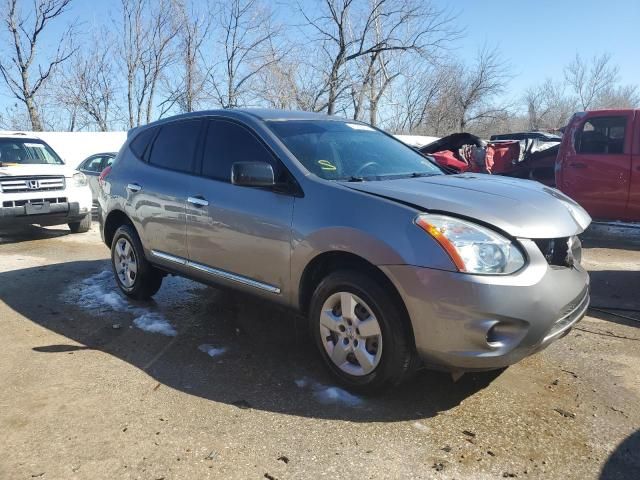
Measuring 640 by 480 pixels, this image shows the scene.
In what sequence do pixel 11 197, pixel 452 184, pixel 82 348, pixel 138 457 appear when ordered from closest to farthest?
1. pixel 138 457
2. pixel 452 184
3. pixel 82 348
4. pixel 11 197

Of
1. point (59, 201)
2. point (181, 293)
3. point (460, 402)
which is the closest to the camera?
point (460, 402)

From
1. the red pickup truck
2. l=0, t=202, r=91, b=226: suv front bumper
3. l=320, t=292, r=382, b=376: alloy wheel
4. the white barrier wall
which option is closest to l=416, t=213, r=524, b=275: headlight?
l=320, t=292, r=382, b=376: alloy wheel

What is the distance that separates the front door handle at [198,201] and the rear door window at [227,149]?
0.66 ft

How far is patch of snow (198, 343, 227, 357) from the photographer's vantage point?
3.93 meters

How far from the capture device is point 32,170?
8.62m

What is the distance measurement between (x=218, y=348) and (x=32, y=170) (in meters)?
6.31

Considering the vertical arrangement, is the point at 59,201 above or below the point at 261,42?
below

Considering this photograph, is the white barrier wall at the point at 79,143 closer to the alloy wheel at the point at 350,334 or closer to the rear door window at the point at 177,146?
the rear door window at the point at 177,146

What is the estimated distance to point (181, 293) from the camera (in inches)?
A: 218

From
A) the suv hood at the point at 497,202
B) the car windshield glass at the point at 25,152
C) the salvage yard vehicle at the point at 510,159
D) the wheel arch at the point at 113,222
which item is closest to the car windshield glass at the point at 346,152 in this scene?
the suv hood at the point at 497,202

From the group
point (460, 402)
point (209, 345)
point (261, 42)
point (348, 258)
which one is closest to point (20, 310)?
point (209, 345)

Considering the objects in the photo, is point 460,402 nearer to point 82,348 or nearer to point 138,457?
point 138,457

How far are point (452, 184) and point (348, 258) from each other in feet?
2.84

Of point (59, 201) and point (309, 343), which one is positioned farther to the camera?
point (59, 201)
